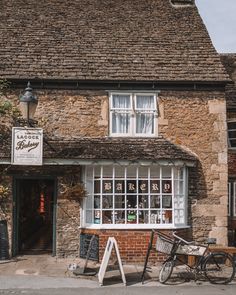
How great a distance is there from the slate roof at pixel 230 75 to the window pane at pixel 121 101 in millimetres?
4658

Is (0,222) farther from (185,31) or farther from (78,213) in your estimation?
(185,31)

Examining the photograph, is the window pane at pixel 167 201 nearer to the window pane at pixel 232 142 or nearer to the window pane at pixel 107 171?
the window pane at pixel 107 171

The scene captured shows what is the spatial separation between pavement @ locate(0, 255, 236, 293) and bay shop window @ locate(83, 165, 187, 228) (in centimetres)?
131

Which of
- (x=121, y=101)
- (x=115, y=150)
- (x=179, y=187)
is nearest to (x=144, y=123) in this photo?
(x=121, y=101)

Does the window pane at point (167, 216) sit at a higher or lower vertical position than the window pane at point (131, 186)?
lower

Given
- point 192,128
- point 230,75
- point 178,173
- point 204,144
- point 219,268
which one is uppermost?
point 230,75

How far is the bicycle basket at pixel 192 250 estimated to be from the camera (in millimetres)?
9609

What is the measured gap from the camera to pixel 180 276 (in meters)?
10.1

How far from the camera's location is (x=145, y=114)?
13445 mm

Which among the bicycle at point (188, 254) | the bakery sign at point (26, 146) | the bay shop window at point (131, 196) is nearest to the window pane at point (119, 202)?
the bay shop window at point (131, 196)

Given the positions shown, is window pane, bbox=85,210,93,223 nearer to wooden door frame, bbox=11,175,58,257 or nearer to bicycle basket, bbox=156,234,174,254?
wooden door frame, bbox=11,175,58,257

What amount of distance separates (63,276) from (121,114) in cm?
530

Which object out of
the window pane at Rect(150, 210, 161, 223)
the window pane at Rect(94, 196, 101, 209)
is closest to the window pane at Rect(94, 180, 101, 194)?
the window pane at Rect(94, 196, 101, 209)

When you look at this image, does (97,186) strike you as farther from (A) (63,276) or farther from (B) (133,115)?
(A) (63,276)
